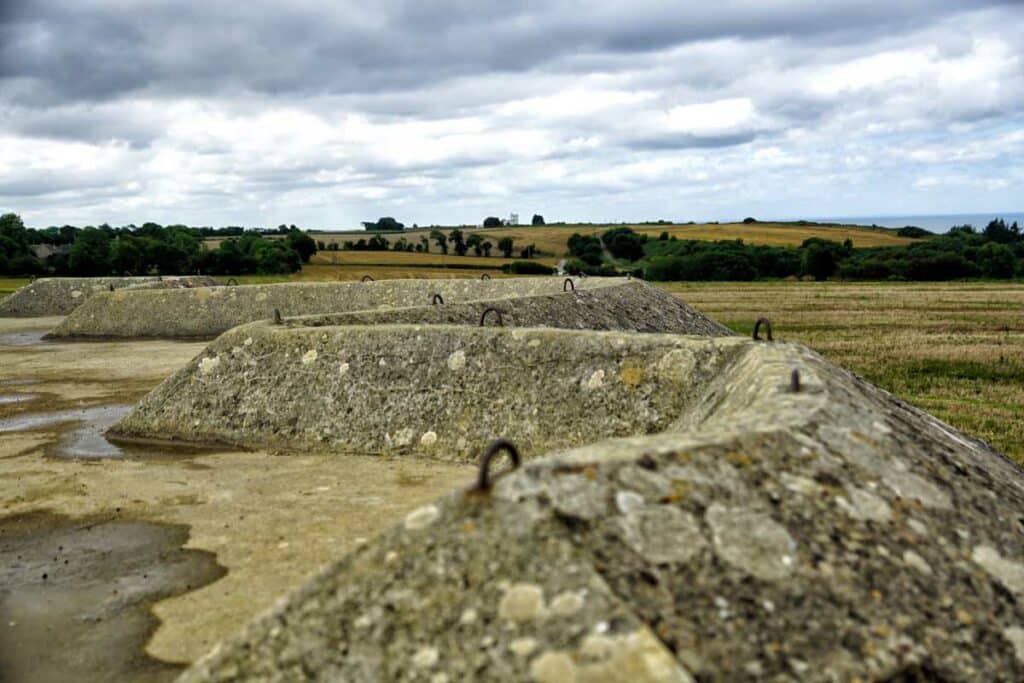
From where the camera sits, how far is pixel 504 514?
3.94 m

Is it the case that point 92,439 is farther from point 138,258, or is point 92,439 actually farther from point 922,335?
point 138,258

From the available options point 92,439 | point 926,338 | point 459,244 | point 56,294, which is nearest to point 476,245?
point 459,244

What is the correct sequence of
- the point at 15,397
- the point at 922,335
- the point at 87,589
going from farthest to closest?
the point at 922,335 → the point at 15,397 → the point at 87,589

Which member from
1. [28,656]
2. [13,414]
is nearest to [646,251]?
[13,414]

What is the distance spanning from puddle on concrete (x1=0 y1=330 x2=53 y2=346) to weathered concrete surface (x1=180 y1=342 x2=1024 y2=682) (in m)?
23.9

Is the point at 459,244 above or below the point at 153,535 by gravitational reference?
above

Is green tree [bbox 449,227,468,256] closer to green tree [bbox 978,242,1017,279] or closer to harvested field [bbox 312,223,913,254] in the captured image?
harvested field [bbox 312,223,913,254]

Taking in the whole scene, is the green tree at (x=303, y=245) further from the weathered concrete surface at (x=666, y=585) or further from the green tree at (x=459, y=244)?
the weathered concrete surface at (x=666, y=585)

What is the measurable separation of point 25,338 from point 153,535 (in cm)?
2148

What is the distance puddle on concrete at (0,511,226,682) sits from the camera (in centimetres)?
542

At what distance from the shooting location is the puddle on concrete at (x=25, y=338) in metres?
24.8

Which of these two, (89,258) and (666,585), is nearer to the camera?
(666,585)

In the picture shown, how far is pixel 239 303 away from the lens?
2620 cm

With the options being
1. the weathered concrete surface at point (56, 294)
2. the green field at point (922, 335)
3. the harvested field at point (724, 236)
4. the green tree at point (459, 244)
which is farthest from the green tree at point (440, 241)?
the weathered concrete surface at point (56, 294)
